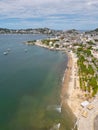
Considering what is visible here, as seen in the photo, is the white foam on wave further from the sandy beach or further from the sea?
the sandy beach

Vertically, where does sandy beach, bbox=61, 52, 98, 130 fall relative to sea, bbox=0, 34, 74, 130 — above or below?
above

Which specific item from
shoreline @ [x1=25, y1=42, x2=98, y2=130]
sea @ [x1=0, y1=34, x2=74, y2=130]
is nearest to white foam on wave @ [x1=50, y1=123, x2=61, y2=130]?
sea @ [x1=0, y1=34, x2=74, y2=130]

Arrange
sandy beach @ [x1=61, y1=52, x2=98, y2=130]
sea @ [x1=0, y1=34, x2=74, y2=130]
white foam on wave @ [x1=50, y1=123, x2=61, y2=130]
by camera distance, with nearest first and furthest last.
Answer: white foam on wave @ [x1=50, y1=123, x2=61, y2=130] < sandy beach @ [x1=61, y1=52, x2=98, y2=130] < sea @ [x1=0, y1=34, x2=74, y2=130]

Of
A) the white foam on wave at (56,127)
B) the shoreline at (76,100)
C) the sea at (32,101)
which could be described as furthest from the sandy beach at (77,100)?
the white foam on wave at (56,127)

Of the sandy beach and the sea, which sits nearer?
the sandy beach

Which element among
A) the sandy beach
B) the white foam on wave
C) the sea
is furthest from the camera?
the sea

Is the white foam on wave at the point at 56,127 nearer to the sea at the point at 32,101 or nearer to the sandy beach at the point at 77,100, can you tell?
the sea at the point at 32,101

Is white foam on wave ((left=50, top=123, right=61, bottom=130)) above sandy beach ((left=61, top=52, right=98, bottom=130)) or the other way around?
the other way around

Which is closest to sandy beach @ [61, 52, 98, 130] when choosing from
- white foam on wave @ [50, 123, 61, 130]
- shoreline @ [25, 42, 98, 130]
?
shoreline @ [25, 42, 98, 130]

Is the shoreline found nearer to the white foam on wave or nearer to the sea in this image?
the sea

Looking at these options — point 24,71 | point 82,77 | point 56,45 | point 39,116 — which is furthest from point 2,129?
point 56,45

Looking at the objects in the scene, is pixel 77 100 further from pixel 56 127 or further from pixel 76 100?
pixel 56 127
